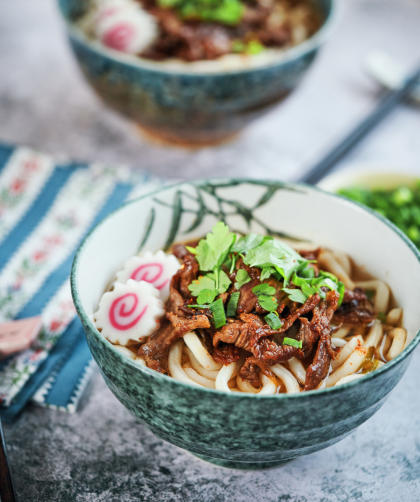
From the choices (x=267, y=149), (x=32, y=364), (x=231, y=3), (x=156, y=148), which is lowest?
(x=32, y=364)

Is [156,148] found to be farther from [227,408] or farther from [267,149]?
[227,408]

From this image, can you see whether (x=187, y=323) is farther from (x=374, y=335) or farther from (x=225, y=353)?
(x=374, y=335)

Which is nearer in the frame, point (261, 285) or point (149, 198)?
point (261, 285)

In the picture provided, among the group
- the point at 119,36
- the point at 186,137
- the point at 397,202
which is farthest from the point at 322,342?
the point at 119,36

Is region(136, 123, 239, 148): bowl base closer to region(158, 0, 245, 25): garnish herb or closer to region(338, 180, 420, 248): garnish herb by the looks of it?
region(158, 0, 245, 25): garnish herb

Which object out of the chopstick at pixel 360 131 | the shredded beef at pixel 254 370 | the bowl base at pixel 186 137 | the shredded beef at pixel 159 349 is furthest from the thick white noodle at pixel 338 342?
the bowl base at pixel 186 137

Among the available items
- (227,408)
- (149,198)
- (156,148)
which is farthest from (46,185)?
(227,408)
